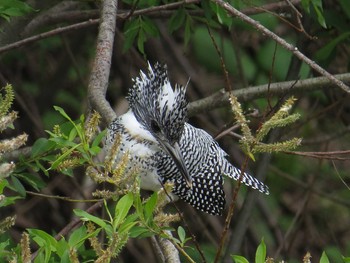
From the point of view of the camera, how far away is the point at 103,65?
121 inches

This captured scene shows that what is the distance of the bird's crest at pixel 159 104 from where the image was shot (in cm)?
318

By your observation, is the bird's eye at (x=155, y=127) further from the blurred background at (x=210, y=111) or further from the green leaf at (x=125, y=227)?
the green leaf at (x=125, y=227)

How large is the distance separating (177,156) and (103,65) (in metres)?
0.42

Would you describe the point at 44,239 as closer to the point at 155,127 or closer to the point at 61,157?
the point at 61,157

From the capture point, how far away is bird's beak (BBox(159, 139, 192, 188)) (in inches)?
125

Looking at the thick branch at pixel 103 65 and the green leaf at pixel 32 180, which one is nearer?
the green leaf at pixel 32 180

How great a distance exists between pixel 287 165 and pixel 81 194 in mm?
1247

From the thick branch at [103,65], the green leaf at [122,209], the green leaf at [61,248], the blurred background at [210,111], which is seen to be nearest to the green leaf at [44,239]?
the green leaf at [61,248]

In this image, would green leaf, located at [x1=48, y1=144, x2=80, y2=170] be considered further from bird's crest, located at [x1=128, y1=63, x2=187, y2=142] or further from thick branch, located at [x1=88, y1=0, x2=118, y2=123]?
bird's crest, located at [x1=128, y1=63, x2=187, y2=142]

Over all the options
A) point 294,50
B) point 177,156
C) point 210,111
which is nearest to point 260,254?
point 294,50

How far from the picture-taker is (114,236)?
1.90 m

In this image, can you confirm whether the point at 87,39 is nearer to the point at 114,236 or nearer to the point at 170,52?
the point at 170,52

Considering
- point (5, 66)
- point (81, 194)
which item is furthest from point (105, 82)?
point (5, 66)

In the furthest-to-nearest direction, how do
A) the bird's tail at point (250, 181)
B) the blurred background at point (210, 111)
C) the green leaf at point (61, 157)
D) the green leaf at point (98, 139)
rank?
the blurred background at point (210, 111) < the bird's tail at point (250, 181) < the green leaf at point (98, 139) < the green leaf at point (61, 157)
